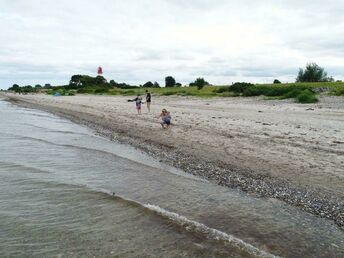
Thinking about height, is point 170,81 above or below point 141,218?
above

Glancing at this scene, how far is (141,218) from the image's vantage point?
7879 millimetres

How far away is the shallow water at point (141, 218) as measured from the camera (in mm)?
6438

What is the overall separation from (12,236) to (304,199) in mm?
6400

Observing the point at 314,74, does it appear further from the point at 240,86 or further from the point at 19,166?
the point at 19,166

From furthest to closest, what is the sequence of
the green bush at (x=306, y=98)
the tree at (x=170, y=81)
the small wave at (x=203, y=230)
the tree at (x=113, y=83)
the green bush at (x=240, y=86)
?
the tree at (x=113, y=83)
the tree at (x=170, y=81)
the green bush at (x=240, y=86)
the green bush at (x=306, y=98)
the small wave at (x=203, y=230)

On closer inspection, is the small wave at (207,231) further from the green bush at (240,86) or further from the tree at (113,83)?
the tree at (113,83)

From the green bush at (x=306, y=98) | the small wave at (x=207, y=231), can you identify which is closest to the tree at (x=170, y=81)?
the green bush at (x=306, y=98)

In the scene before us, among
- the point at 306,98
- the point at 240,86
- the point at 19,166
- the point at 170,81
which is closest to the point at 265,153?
the point at 19,166

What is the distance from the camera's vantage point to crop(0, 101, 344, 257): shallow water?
253 inches

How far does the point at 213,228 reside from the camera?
7262 millimetres

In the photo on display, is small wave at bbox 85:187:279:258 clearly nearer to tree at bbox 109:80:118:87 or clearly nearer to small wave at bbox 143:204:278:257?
small wave at bbox 143:204:278:257

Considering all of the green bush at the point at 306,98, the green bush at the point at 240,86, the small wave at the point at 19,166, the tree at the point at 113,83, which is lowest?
the small wave at the point at 19,166

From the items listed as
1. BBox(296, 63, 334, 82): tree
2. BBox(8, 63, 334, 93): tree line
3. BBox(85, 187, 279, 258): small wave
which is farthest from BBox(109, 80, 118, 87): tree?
BBox(85, 187, 279, 258): small wave

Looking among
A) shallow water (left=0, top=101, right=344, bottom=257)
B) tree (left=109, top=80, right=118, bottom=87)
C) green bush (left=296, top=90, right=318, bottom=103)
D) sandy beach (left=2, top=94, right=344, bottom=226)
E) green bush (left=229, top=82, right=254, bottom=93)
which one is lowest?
shallow water (left=0, top=101, right=344, bottom=257)
